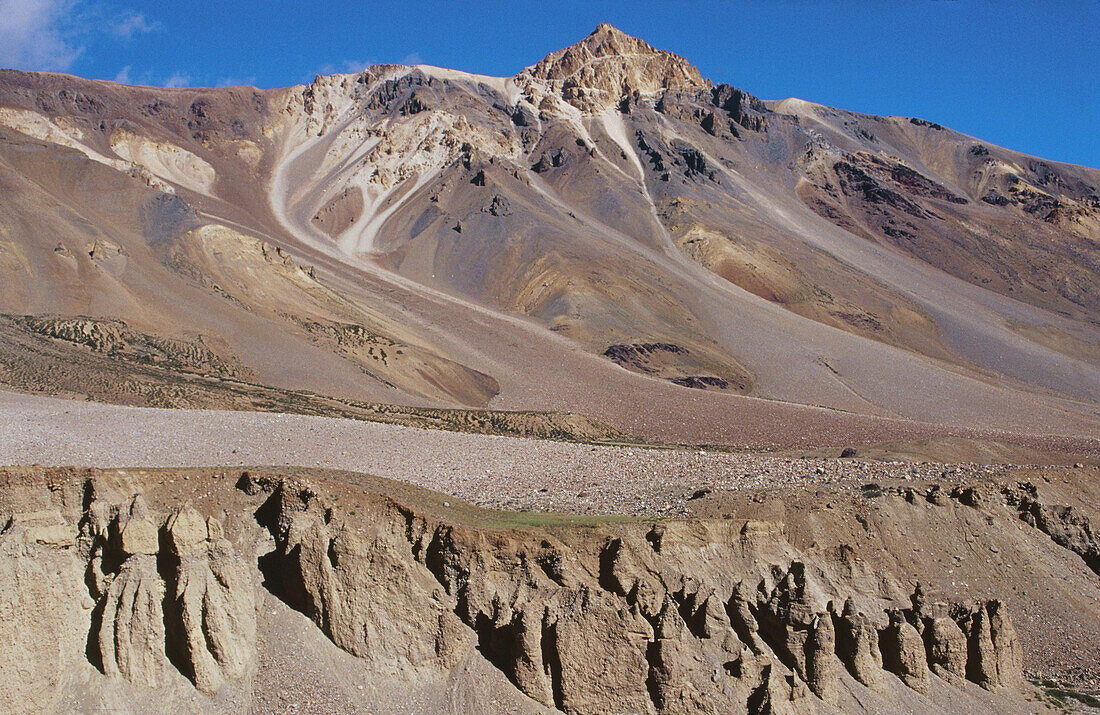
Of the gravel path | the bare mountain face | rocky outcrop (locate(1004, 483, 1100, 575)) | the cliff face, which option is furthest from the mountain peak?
the cliff face

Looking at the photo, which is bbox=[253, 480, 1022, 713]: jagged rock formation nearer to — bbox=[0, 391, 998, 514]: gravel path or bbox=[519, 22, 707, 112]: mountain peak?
bbox=[0, 391, 998, 514]: gravel path

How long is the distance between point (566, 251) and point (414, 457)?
207ft

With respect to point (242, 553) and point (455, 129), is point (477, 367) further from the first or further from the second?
point (455, 129)

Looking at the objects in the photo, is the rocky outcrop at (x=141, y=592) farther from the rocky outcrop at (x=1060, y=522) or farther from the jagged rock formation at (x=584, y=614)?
the rocky outcrop at (x=1060, y=522)

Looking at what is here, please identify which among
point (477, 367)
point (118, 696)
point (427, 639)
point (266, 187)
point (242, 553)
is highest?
point (266, 187)

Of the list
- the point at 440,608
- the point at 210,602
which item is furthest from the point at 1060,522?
the point at 210,602

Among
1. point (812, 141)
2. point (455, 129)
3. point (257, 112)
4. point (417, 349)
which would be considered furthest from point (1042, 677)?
point (257, 112)

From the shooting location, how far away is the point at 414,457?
22.9m

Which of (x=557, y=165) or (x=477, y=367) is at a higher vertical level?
(x=557, y=165)

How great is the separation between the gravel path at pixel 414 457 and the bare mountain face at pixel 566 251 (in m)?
7.78

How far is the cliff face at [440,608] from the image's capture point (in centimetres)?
1211

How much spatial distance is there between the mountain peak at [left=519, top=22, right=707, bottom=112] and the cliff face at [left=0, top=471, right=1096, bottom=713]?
122714mm

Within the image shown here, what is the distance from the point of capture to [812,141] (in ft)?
430

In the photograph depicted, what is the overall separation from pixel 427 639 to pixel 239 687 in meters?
2.87
